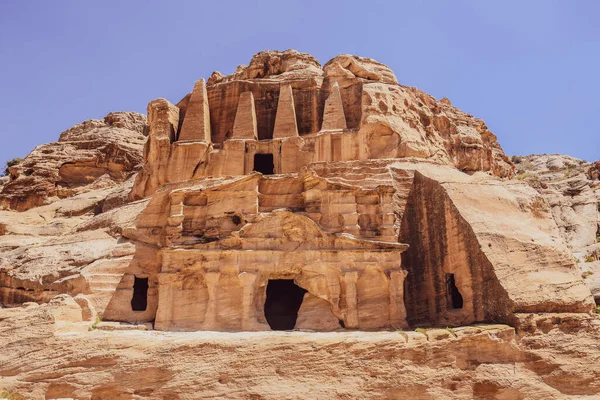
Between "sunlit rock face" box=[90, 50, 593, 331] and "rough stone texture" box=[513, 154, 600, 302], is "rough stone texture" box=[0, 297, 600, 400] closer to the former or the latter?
"sunlit rock face" box=[90, 50, 593, 331]

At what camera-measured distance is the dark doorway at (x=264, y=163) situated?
37469 mm

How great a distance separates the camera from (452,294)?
26.6 m

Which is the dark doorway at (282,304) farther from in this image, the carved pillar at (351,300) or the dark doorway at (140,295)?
the dark doorway at (140,295)

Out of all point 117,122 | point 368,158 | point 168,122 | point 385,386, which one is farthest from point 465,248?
point 117,122

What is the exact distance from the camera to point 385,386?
20.5 meters

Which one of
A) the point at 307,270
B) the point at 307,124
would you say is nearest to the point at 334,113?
the point at 307,124

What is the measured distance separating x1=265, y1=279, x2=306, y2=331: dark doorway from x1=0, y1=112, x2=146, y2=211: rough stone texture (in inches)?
1054

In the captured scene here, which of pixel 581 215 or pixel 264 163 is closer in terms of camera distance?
pixel 264 163

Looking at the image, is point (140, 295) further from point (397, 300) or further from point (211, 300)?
point (397, 300)

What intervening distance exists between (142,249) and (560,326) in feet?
63.1

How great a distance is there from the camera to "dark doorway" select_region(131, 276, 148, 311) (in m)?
27.8

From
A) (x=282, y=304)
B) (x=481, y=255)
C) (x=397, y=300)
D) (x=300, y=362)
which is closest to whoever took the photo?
(x=300, y=362)

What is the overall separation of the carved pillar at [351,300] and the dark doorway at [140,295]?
32.4 feet

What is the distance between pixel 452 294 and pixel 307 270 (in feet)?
22.8
